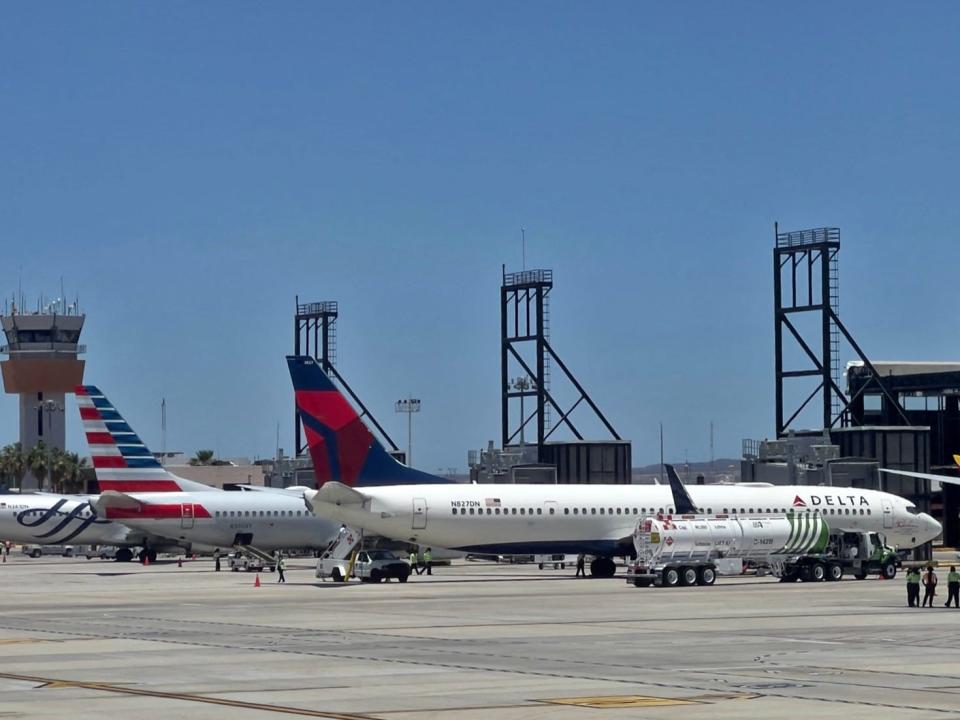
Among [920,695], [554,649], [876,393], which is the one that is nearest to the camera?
[920,695]

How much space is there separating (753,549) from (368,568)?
49.7ft

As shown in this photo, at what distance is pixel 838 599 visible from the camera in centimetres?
4969

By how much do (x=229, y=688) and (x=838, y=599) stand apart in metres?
28.7

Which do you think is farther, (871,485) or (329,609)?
(871,485)

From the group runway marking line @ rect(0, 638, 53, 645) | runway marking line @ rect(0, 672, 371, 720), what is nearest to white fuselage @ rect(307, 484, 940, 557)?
runway marking line @ rect(0, 638, 53, 645)

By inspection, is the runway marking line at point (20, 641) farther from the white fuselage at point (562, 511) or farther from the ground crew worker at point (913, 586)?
the white fuselage at point (562, 511)

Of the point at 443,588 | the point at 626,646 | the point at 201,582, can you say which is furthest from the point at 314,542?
the point at 626,646

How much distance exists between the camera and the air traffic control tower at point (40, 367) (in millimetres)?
183875

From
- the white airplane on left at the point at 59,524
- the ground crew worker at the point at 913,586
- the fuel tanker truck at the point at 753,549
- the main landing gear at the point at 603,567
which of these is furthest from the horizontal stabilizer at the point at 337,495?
the white airplane on left at the point at 59,524

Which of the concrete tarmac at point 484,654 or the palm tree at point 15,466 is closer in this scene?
the concrete tarmac at point 484,654

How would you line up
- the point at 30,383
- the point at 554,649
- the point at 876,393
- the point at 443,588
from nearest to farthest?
1. the point at 554,649
2. the point at 443,588
3. the point at 876,393
4. the point at 30,383

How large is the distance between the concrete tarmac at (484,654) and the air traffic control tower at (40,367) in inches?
5183

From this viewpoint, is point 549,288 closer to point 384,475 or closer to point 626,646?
point 384,475

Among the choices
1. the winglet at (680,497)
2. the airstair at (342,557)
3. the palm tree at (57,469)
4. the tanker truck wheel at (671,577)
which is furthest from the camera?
the palm tree at (57,469)
